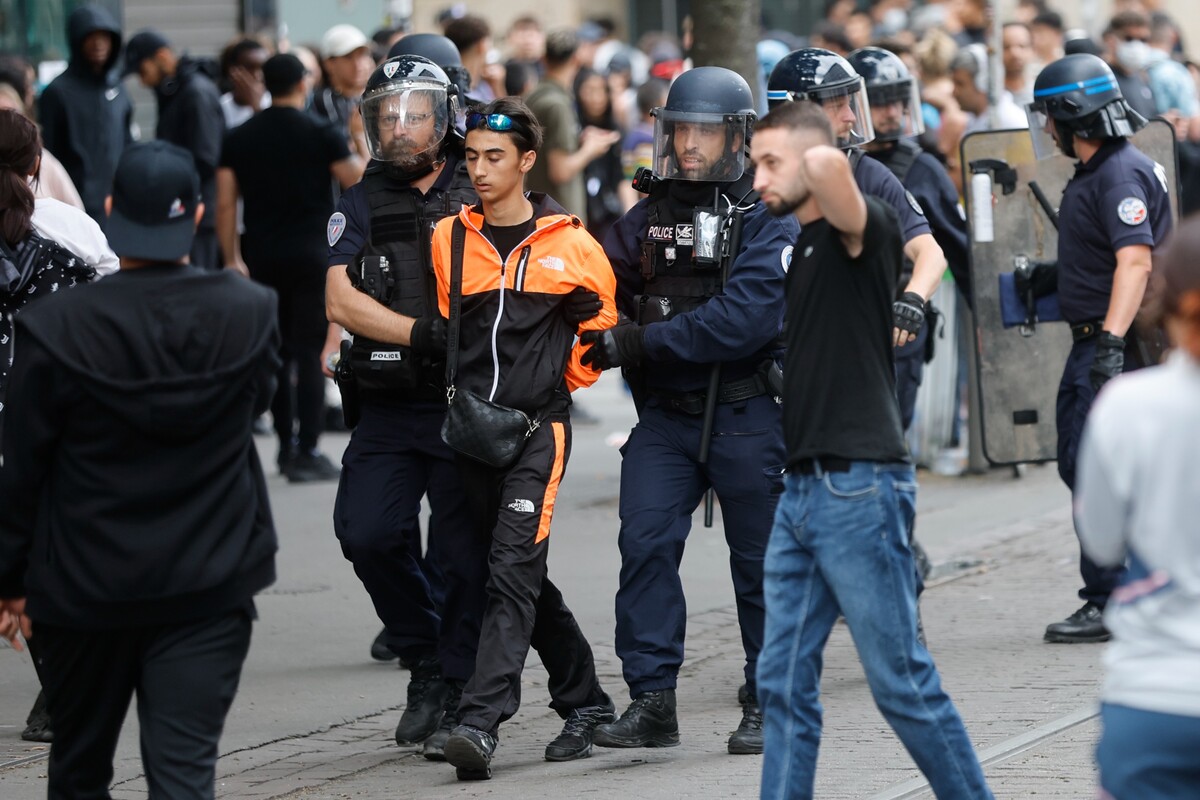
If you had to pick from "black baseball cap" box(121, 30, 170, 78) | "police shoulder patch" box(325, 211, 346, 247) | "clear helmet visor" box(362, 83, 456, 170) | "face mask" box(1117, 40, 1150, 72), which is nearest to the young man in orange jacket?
"clear helmet visor" box(362, 83, 456, 170)

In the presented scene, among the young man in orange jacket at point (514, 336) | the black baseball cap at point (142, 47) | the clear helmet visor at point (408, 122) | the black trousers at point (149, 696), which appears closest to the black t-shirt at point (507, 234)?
the young man in orange jacket at point (514, 336)

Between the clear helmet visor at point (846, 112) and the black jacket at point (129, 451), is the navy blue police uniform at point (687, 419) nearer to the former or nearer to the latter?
the clear helmet visor at point (846, 112)

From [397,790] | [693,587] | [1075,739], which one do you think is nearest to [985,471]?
[693,587]

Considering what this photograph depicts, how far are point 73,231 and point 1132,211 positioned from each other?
3636 millimetres

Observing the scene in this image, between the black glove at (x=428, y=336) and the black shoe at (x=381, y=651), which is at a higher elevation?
the black glove at (x=428, y=336)

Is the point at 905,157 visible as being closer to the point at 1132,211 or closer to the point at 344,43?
the point at 1132,211

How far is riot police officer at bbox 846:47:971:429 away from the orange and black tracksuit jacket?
84.8 inches

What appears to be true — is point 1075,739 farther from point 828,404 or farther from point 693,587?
point 693,587

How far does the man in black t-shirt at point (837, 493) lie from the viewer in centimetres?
425

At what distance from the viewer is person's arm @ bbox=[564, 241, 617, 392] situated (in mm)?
5645

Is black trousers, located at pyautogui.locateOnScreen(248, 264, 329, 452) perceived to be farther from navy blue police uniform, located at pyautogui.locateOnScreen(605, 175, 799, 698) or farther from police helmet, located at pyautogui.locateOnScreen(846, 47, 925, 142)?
navy blue police uniform, located at pyautogui.locateOnScreen(605, 175, 799, 698)

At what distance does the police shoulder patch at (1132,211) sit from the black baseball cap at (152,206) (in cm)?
375

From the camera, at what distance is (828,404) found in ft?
14.4

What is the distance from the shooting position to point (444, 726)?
5789 millimetres
